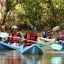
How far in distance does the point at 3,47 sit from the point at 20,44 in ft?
3.70

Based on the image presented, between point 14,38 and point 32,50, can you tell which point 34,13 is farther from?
point 32,50

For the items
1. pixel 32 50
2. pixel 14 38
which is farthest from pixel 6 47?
pixel 32 50

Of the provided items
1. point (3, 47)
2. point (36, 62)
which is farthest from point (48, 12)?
point (36, 62)

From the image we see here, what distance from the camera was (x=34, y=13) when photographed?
4241 cm

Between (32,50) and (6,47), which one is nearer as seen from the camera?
(32,50)

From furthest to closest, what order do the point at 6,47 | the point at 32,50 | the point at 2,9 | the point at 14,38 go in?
the point at 2,9 → the point at 14,38 → the point at 6,47 → the point at 32,50

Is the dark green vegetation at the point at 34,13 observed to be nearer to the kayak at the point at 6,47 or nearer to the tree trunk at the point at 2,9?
the tree trunk at the point at 2,9

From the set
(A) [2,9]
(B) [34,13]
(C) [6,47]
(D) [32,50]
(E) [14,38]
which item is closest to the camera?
(D) [32,50]

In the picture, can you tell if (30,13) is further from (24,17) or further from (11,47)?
(11,47)

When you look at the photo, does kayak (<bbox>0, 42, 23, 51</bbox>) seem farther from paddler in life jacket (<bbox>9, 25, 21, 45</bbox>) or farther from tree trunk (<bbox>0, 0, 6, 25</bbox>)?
tree trunk (<bbox>0, 0, 6, 25</bbox>)

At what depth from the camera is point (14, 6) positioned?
4116cm

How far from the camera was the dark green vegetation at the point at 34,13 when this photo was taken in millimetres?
40875

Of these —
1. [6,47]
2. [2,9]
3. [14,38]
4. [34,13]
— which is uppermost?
[2,9]

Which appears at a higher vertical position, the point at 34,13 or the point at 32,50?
the point at 34,13
